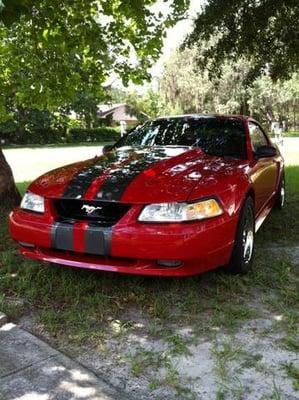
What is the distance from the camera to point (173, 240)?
3.72 m

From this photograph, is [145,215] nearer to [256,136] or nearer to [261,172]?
[261,172]

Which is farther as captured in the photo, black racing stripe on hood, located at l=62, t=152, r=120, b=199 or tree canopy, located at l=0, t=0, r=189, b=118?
tree canopy, located at l=0, t=0, r=189, b=118

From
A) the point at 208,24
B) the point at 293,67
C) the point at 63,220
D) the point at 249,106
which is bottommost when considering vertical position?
the point at 249,106

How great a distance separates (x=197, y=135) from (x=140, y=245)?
2.14 m

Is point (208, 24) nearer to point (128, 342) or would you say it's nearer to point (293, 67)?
point (293, 67)

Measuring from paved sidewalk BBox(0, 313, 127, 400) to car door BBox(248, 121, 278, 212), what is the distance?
267cm

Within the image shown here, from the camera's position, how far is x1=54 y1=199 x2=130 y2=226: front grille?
3939mm

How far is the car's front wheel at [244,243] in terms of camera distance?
4.36 meters

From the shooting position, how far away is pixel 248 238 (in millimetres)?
4676

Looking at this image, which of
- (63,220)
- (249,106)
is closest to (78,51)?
(63,220)

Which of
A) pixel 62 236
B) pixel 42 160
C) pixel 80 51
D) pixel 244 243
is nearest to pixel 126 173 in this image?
pixel 62 236

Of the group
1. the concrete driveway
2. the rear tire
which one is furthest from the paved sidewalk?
the concrete driveway

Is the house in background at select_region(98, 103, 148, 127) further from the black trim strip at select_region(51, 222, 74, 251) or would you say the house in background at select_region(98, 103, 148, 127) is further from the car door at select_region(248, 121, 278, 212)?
the black trim strip at select_region(51, 222, 74, 251)

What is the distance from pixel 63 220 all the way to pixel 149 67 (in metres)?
5.80
